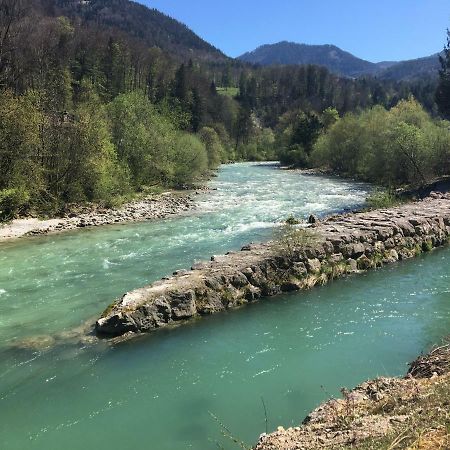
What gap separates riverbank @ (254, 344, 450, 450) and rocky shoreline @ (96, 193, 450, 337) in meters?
6.76

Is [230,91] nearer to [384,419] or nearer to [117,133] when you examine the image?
[117,133]

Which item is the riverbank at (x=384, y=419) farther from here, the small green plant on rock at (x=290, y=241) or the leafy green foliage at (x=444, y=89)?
the leafy green foliage at (x=444, y=89)

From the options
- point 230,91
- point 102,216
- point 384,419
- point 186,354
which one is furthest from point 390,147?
point 230,91

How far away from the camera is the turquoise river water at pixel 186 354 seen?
900cm

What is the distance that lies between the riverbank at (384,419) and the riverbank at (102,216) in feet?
74.4

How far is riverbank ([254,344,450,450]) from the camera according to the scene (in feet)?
17.8

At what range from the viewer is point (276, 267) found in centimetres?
1719

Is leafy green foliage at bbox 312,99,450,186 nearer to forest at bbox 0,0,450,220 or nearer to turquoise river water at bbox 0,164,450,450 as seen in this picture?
forest at bbox 0,0,450,220

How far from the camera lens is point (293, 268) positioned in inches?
684

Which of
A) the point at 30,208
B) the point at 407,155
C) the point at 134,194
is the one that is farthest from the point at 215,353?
the point at 407,155

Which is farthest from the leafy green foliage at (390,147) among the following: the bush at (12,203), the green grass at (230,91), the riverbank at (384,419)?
the green grass at (230,91)

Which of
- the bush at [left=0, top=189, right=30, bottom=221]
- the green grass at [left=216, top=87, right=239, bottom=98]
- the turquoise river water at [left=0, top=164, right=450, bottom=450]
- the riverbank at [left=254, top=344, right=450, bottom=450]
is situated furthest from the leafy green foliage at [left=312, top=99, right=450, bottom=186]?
the green grass at [left=216, top=87, right=239, bottom=98]

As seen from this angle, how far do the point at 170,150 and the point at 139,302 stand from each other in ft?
127

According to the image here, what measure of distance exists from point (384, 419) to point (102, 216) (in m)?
28.4
